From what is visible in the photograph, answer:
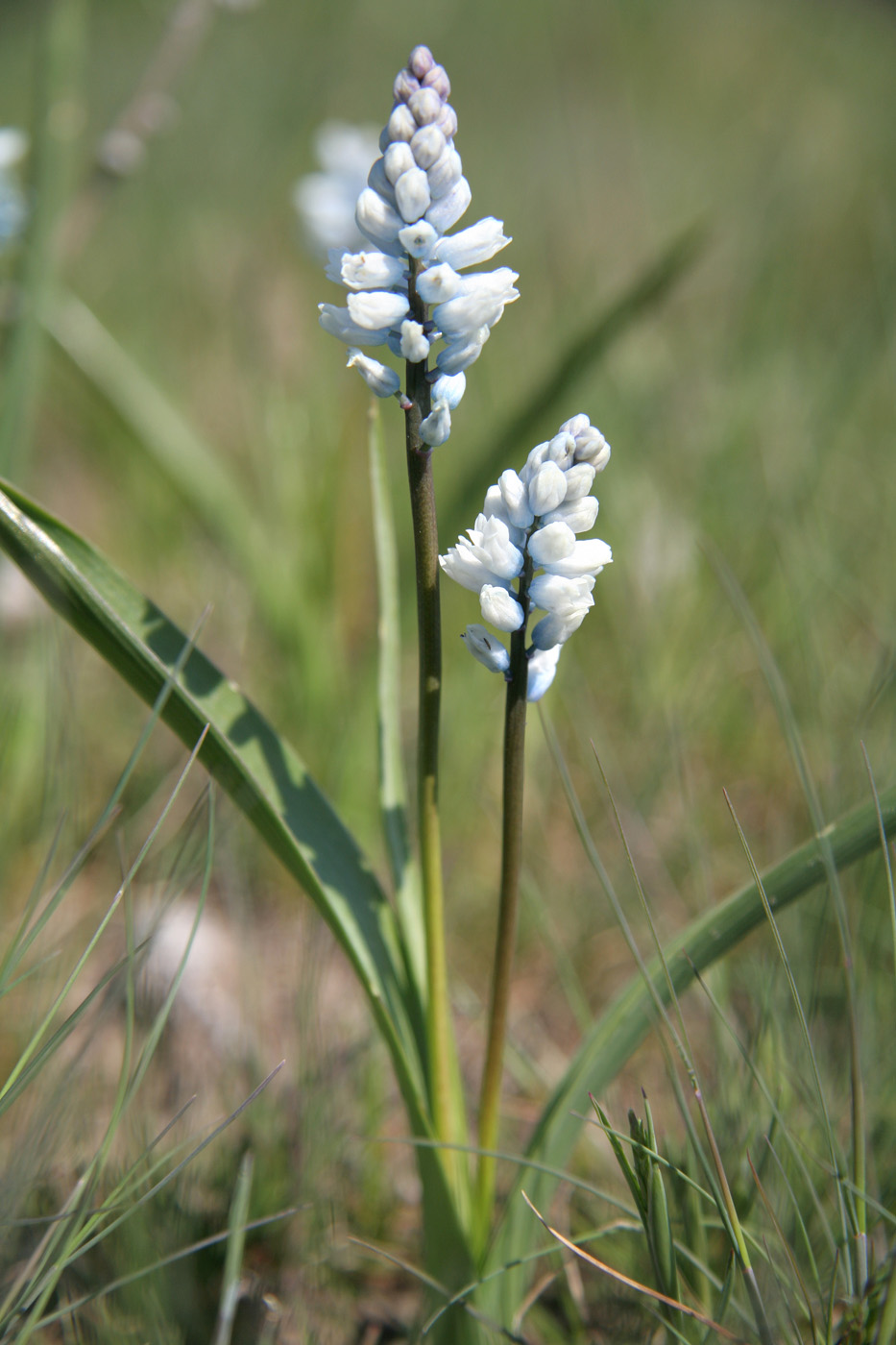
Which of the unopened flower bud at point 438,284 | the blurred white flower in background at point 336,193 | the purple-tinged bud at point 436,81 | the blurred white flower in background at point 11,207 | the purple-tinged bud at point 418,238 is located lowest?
the unopened flower bud at point 438,284

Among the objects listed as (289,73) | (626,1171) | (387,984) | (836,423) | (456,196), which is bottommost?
(836,423)

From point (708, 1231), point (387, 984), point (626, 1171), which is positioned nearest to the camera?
point (626, 1171)

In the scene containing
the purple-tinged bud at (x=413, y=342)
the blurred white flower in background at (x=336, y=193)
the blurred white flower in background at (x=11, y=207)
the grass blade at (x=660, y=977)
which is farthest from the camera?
the blurred white flower in background at (x=336, y=193)

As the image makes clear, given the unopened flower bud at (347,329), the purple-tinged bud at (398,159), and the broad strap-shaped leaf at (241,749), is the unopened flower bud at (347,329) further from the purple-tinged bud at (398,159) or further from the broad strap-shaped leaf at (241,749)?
the broad strap-shaped leaf at (241,749)

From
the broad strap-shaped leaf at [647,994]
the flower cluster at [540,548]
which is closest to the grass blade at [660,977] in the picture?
the broad strap-shaped leaf at [647,994]

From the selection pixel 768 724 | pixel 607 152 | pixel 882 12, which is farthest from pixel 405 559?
pixel 882 12

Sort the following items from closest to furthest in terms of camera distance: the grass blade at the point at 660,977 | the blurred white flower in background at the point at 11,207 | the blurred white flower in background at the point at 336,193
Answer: the grass blade at the point at 660,977 → the blurred white flower in background at the point at 11,207 → the blurred white flower in background at the point at 336,193

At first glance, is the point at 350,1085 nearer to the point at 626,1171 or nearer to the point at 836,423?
the point at 626,1171
